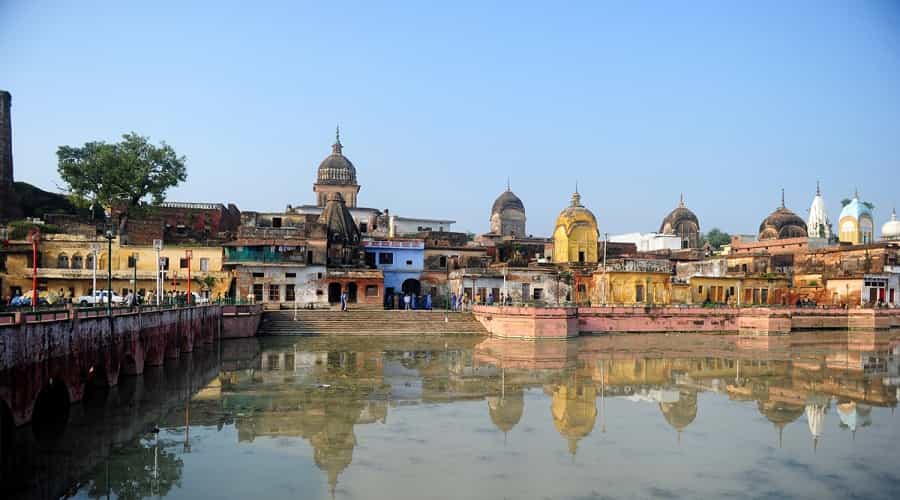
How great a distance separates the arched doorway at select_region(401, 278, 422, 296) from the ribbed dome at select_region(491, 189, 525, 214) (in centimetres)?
2109

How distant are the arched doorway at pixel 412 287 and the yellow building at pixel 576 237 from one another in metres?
11.0

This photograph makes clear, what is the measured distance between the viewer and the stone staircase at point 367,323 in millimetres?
37806

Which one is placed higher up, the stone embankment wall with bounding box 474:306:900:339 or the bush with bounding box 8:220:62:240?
the bush with bounding box 8:220:62:240

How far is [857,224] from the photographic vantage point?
65.5 m

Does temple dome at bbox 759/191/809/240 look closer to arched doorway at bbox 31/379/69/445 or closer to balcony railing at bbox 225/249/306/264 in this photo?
balcony railing at bbox 225/249/306/264

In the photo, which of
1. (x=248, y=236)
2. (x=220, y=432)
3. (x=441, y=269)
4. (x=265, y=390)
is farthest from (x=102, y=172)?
(x=220, y=432)

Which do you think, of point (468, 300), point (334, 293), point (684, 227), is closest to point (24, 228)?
point (334, 293)

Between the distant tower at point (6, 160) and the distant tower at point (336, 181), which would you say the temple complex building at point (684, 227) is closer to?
the distant tower at point (336, 181)

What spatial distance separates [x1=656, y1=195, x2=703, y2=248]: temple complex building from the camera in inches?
2874

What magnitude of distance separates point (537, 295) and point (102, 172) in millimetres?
27079

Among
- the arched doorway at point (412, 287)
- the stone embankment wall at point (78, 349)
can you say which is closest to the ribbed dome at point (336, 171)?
the arched doorway at point (412, 287)

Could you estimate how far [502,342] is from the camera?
3675 cm

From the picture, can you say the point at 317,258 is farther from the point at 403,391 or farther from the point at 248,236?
the point at 403,391

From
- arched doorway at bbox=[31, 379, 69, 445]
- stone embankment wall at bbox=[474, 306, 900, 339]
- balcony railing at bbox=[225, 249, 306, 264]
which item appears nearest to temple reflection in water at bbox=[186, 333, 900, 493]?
stone embankment wall at bbox=[474, 306, 900, 339]
